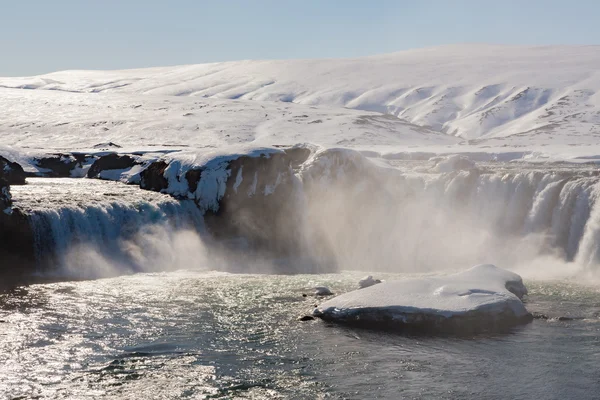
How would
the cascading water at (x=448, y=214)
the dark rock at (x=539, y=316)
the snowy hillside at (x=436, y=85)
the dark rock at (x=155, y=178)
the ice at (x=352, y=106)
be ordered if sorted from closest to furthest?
the dark rock at (x=539, y=316), the cascading water at (x=448, y=214), the dark rock at (x=155, y=178), the ice at (x=352, y=106), the snowy hillside at (x=436, y=85)

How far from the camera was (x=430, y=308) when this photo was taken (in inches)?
925

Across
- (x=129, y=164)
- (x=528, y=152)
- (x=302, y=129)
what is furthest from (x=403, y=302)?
(x=302, y=129)

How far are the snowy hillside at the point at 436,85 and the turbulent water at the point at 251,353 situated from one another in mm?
65209

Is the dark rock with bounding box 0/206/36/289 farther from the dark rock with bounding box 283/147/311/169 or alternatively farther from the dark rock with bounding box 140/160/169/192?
the dark rock with bounding box 283/147/311/169

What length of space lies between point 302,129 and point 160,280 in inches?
2726

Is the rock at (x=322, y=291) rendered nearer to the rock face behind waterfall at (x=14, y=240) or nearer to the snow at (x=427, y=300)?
the snow at (x=427, y=300)

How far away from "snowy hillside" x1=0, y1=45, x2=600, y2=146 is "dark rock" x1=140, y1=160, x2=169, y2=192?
5030 cm

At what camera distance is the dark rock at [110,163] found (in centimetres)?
5566

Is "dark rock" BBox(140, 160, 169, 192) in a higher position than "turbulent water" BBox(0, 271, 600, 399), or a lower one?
higher

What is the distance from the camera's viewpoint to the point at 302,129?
98.9 m

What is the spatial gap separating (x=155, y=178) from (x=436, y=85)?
94.7 metres

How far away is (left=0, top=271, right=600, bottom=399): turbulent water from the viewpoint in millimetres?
17812

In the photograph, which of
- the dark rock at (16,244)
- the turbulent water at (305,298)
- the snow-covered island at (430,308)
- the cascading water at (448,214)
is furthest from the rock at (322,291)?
the dark rock at (16,244)

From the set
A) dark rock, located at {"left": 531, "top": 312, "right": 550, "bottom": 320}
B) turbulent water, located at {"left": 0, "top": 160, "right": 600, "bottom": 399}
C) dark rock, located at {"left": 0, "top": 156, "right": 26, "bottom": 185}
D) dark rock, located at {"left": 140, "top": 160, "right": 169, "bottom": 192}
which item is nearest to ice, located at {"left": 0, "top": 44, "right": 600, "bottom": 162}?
turbulent water, located at {"left": 0, "top": 160, "right": 600, "bottom": 399}
